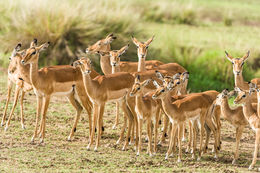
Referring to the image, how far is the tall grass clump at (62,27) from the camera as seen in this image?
1658 centimetres

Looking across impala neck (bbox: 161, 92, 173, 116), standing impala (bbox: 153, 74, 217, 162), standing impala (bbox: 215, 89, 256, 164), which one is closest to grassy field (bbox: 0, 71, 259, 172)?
standing impala (bbox: 153, 74, 217, 162)

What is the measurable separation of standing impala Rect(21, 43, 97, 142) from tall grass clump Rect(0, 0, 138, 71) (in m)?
4.93

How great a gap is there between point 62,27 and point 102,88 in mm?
6562

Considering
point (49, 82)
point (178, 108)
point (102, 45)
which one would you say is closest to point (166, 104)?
point (178, 108)

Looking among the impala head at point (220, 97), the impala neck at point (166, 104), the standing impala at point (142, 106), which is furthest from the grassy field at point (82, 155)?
the impala head at point (220, 97)

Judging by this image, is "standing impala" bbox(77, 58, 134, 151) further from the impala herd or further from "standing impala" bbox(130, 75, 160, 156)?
"standing impala" bbox(130, 75, 160, 156)

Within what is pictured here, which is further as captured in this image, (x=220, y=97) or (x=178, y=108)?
(x=220, y=97)

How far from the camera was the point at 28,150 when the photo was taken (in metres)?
10.1

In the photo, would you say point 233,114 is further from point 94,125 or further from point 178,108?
point 94,125

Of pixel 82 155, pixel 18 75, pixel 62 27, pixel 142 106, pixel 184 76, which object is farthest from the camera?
pixel 62 27

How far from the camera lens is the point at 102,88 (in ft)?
34.9

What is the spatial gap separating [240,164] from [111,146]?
2.50 m

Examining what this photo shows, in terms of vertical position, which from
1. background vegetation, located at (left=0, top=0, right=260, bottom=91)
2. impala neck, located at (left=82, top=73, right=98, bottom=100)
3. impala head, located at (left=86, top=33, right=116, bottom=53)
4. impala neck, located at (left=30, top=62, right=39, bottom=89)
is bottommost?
impala neck, located at (left=82, top=73, right=98, bottom=100)

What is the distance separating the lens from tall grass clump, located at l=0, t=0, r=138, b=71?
16578mm
